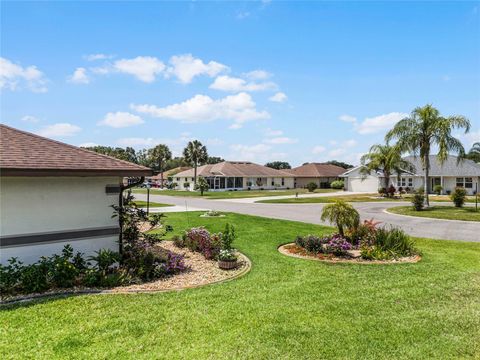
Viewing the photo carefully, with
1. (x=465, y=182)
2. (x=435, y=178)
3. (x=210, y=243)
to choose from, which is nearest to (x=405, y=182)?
(x=435, y=178)

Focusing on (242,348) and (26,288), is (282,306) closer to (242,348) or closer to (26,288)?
(242,348)

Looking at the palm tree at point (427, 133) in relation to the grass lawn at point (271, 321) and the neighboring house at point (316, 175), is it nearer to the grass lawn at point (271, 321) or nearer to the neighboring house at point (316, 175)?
the grass lawn at point (271, 321)

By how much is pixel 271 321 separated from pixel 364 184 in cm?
5507

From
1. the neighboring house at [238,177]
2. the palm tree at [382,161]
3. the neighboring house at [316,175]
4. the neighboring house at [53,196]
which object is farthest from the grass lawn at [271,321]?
the neighboring house at [316,175]

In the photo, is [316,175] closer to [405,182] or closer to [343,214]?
[405,182]

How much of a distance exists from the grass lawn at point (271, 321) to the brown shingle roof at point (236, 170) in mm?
53635

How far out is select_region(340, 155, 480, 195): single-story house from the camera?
45.5 m

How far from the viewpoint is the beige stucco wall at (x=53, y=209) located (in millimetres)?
7289

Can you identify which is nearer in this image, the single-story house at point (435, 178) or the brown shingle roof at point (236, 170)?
the single-story house at point (435, 178)

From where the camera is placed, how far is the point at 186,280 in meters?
8.05

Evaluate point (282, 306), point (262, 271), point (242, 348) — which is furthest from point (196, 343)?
point (262, 271)

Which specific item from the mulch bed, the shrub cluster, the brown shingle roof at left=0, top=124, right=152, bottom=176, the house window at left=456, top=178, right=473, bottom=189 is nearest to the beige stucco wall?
the brown shingle roof at left=0, top=124, right=152, bottom=176

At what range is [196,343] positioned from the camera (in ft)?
16.0

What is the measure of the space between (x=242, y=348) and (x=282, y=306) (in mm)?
1748
